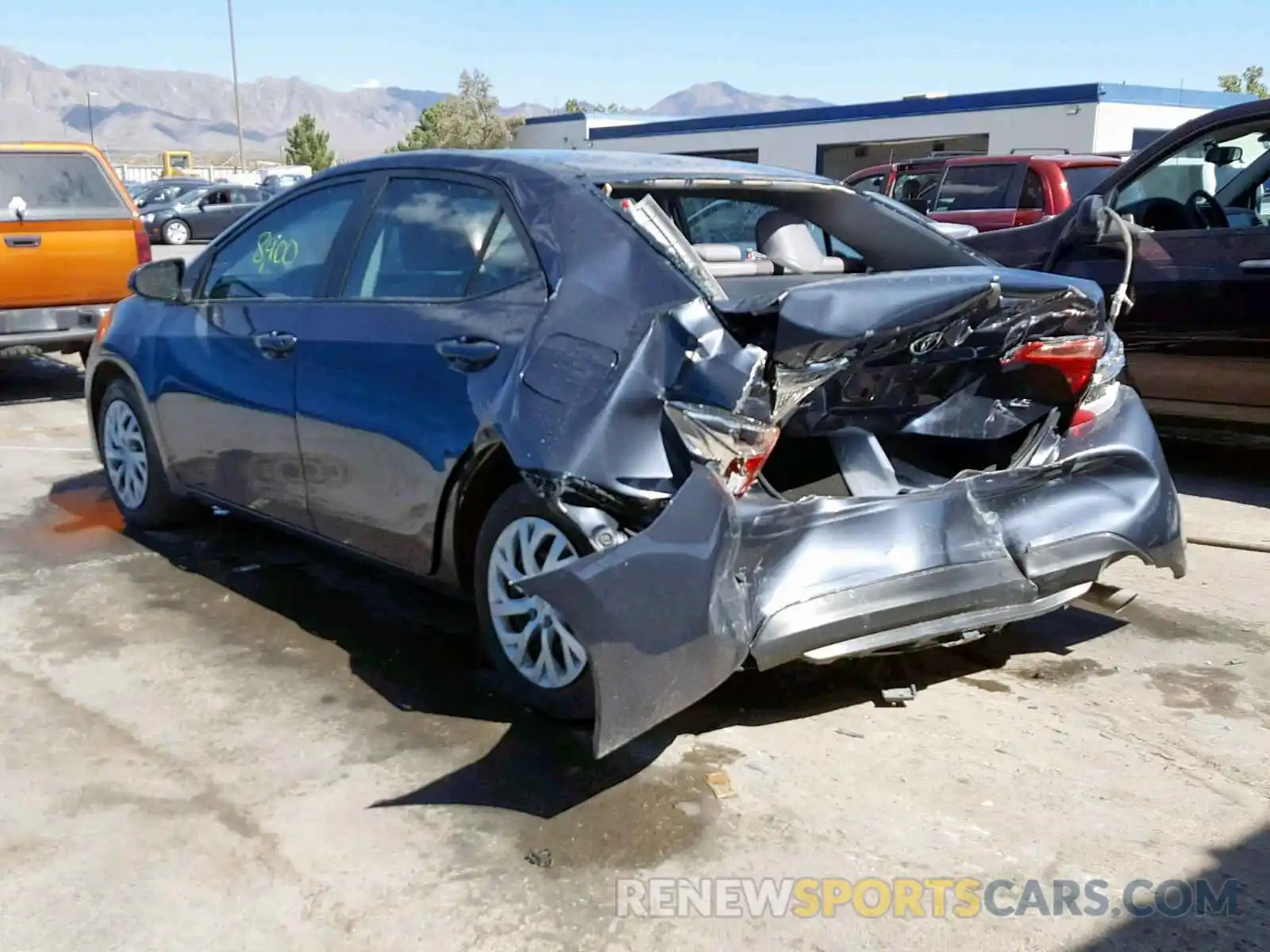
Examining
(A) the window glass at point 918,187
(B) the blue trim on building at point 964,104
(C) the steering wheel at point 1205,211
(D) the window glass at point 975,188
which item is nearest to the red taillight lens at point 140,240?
(C) the steering wheel at point 1205,211

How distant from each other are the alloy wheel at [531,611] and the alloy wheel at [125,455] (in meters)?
2.56

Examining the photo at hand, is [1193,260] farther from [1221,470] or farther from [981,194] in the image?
[981,194]

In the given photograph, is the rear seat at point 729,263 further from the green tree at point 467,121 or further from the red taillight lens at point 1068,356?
the green tree at point 467,121

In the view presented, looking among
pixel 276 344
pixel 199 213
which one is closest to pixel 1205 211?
pixel 276 344

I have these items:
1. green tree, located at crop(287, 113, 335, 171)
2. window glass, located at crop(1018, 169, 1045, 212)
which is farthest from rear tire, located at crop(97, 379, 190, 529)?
green tree, located at crop(287, 113, 335, 171)

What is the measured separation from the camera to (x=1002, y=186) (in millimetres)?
12297

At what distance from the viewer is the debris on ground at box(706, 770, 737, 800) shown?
325cm

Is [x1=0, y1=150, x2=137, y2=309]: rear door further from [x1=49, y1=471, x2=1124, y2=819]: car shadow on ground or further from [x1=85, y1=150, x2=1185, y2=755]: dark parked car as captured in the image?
[x1=85, y1=150, x2=1185, y2=755]: dark parked car

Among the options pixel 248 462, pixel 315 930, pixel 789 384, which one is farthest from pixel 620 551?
pixel 248 462

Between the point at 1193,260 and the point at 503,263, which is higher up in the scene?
the point at 503,263

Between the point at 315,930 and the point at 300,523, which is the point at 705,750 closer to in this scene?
the point at 315,930

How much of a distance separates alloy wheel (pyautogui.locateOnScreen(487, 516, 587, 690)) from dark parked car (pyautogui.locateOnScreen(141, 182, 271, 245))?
28.0 m

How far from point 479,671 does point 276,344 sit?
1.43m

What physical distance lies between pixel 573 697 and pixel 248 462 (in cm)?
192
